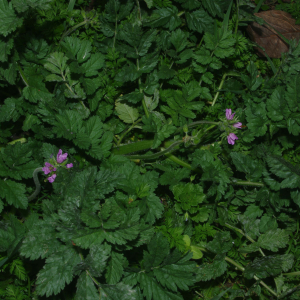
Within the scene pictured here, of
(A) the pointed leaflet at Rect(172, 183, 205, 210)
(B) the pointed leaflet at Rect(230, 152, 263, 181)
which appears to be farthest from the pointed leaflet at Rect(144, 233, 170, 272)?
(B) the pointed leaflet at Rect(230, 152, 263, 181)

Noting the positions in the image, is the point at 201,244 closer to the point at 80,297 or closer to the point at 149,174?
the point at 149,174

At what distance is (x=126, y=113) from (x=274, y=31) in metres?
2.42

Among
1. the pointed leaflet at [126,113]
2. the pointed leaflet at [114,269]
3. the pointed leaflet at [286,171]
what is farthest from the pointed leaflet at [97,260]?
the pointed leaflet at [286,171]

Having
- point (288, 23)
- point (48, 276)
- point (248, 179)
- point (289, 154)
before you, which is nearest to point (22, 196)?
point (48, 276)

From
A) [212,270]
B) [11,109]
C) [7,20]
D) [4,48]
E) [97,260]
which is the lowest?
[212,270]

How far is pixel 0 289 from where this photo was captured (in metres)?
3.36

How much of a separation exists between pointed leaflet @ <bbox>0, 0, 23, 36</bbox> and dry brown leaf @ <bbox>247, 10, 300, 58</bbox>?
9.71 ft

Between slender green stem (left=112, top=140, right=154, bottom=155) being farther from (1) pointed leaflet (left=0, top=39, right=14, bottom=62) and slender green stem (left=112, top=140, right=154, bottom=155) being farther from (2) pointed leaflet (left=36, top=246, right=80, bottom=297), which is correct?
(1) pointed leaflet (left=0, top=39, right=14, bottom=62)

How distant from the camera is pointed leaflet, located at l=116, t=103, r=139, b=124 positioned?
12.3ft

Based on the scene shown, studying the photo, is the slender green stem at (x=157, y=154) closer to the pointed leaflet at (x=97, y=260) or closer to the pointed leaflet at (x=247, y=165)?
the pointed leaflet at (x=247, y=165)

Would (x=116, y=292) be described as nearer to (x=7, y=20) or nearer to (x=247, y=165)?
(x=247, y=165)

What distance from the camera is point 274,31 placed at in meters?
4.46

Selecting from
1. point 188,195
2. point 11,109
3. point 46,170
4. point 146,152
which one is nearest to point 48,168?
point 46,170

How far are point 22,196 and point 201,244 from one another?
1.96 m
